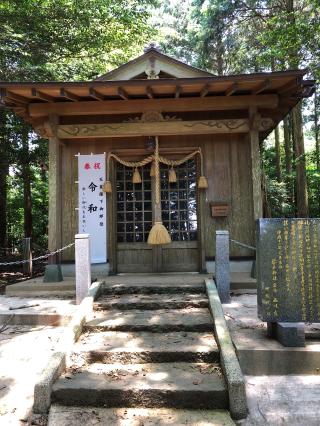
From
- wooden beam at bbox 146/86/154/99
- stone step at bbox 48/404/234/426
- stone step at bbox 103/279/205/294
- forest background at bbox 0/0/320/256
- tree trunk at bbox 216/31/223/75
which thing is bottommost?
stone step at bbox 48/404/234/426

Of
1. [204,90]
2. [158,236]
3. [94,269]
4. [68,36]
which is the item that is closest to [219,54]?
[68,36]

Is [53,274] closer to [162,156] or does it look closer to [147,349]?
[162,156]

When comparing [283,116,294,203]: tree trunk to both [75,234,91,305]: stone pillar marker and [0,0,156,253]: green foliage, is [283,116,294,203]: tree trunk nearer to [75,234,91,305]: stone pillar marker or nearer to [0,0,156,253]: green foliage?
[0,0,156,253]: green foliage

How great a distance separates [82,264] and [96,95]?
3341 mm

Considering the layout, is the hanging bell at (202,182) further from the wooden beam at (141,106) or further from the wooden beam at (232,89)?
the wooden beam at (232,89)

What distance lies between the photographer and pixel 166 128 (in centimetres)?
768

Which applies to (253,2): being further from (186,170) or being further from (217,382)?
(217,382)

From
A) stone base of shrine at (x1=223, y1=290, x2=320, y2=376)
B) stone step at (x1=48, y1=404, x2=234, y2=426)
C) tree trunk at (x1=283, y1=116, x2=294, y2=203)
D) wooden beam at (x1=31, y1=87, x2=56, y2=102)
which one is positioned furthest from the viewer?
tree trunk at (x1=283, y1=116, x2=294, y2=203)

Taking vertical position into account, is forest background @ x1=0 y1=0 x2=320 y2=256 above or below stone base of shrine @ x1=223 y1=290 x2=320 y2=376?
above

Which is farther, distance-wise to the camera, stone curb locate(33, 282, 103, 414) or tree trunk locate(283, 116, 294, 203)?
tree trunk locate(283, 116, 294, 203)

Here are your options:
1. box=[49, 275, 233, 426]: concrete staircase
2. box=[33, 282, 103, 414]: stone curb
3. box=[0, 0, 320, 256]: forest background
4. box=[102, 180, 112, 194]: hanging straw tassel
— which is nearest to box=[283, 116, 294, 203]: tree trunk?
box=[0, 0, 320, 256]: forest background

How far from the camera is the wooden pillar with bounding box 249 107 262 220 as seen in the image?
7541 millimetres

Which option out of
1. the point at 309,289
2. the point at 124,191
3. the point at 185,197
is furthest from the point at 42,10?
the point at 309,289

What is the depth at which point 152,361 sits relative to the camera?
4.37 m
